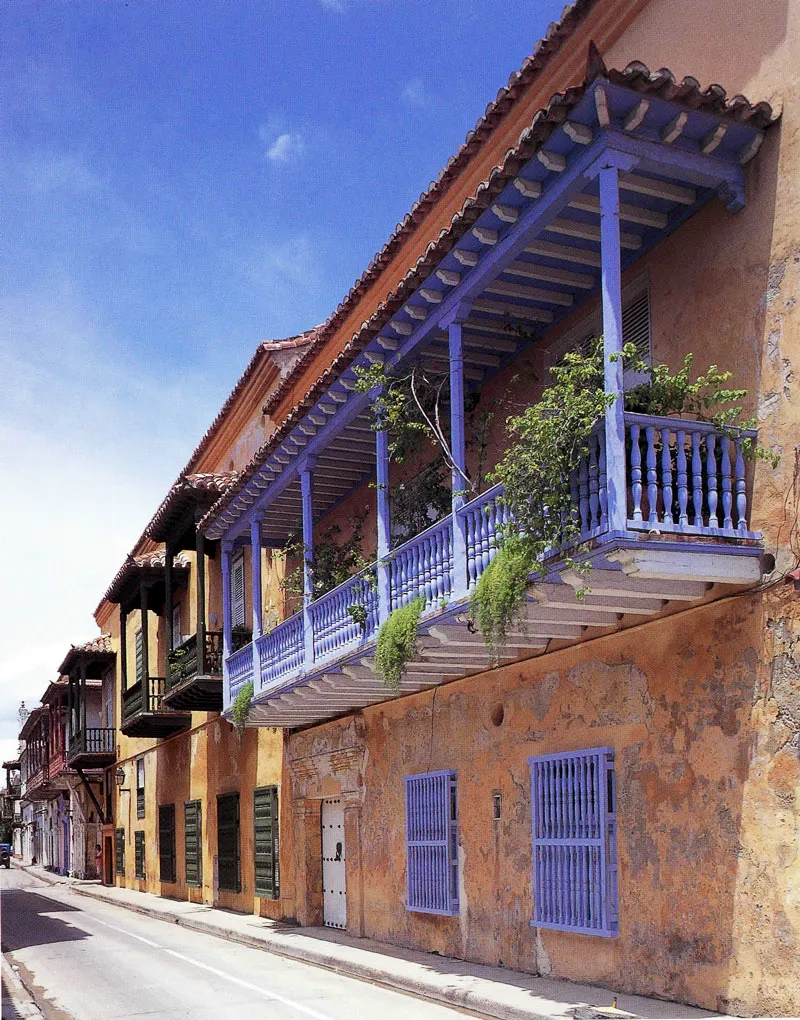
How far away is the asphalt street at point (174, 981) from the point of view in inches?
401

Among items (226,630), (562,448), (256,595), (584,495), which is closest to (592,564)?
(584,495)

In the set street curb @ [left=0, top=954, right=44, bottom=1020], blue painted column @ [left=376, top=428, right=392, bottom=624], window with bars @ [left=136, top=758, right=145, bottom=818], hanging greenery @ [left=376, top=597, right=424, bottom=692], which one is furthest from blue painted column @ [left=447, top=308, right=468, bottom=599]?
window with bars @ [left=136, top=758, right=145, bottom=818]

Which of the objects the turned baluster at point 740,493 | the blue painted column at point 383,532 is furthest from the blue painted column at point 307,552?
the turned baluster at point 740,493

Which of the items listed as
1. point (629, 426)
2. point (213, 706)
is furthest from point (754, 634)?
point (213, 706)

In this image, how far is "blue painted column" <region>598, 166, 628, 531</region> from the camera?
7.53 meters

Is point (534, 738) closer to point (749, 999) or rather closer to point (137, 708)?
point (749, 999)

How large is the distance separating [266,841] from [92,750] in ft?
56.6

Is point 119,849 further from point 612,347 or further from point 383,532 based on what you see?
point 612,347

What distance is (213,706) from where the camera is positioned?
20.3 m

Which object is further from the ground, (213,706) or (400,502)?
Result: (400,502)

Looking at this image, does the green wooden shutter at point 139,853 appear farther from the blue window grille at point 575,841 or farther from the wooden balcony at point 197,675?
the blue window grille at point 575,841

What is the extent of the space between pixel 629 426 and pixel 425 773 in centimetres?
649

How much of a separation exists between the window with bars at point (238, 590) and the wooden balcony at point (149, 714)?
2873 millimetres

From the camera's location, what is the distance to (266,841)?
60.8ft
